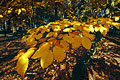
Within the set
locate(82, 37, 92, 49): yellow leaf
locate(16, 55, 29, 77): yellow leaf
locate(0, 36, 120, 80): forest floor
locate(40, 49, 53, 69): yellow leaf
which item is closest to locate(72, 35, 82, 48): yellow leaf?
locate(82, 37, 92, 49): yellow leaf

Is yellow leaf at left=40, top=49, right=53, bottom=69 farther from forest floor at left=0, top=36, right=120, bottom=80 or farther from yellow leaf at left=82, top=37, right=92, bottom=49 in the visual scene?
forest floor at left=0, top=36, right=120, bottom=80

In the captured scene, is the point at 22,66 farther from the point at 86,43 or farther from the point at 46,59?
the point at 86,43

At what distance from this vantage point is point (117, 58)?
3.52 metres

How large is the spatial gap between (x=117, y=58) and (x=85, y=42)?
12.6ft

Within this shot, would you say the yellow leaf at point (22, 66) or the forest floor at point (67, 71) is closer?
the yellow leaf at point (22, 66)

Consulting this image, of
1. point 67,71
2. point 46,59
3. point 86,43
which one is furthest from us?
point 67,71

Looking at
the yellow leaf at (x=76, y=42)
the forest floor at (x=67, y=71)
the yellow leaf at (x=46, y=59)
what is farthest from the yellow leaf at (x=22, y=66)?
the forest floor at (x=67, y=71)

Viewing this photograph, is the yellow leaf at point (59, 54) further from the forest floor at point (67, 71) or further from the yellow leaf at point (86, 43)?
the forest floor at point (67, 71)

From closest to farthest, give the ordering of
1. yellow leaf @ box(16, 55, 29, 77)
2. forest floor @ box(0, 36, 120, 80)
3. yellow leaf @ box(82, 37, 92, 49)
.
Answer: yellow leaf @ box(16, 55, 29, 77), yellow leaf @ box(82, 37, 92, 49), forest floor @ box(0, 36, 120, 80)

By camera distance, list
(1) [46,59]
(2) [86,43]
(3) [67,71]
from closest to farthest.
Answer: (1) [46,59], (2) [86,43], (3) [67,71]

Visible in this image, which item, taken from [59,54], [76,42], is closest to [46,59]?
[59,54]

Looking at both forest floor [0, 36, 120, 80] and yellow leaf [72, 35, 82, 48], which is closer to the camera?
yellow leaf [72, 35, 82, 48]

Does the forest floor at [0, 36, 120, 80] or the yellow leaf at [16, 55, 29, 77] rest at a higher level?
the yellow leaf at [16, 55, 29, 77]

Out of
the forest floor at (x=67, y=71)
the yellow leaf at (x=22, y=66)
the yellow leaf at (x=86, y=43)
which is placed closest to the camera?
the yellow leaf at (x=22, y=66)
